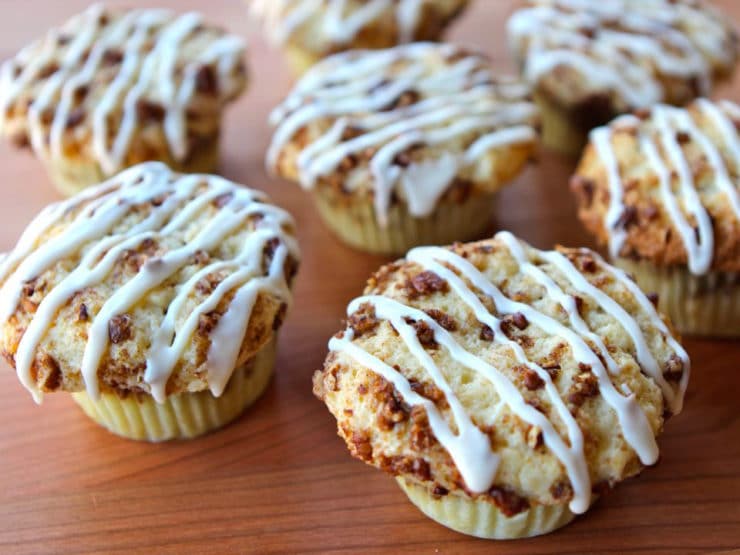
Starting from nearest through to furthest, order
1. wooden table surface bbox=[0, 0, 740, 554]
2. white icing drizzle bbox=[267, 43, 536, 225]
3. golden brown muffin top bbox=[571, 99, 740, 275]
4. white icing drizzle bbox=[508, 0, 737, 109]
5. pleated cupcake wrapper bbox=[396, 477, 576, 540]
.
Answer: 1. pleated cupcake wrapper bbox=[396, 477, 576, 540]
2. wooden table surface bbox=[0, 0, 740, 554]
3. golden brown muffin top bbox=[571, 99, 740, 275]
4. white icing drizzle bbox=[267, 43, 536, 225]
5. white icing drizzle bbox=[508, 0, 737, 109]

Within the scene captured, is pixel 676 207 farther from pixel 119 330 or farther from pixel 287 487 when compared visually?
pixel 119 330

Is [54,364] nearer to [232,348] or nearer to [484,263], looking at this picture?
[232,348]

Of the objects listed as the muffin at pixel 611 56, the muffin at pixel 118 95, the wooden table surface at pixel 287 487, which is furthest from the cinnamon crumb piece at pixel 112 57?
the muffin at pixel 611 56

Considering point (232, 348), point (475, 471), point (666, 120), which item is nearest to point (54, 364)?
point (232, 348)

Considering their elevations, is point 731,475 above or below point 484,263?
below

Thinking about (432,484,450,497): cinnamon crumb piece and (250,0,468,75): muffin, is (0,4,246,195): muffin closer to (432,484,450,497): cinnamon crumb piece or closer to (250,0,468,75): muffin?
(250,0,468,75): muffin

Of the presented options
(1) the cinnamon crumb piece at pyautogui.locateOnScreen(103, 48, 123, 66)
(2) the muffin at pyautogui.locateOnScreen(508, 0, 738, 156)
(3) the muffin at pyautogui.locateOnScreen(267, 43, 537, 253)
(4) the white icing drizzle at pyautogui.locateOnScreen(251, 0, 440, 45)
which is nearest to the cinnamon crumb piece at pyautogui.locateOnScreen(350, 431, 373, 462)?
(3) the muffin at pyautogui.locateOnScreen(267, 43, 537, 253)

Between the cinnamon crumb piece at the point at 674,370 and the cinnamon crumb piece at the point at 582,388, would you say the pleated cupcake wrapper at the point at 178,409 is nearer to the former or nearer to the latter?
the cinnamon crumb piece at the point at 582,388
